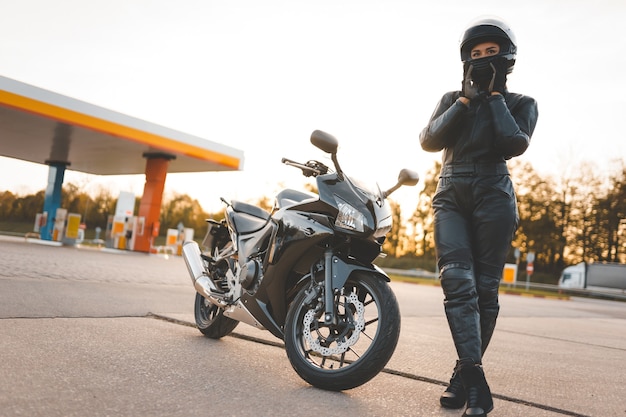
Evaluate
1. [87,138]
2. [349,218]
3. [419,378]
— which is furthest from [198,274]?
[87,138]

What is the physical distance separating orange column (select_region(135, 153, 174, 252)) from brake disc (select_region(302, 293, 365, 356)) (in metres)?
21.4

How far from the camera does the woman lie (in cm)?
293

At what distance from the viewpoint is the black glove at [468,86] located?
2.97 m

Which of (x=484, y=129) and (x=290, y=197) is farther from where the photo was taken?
(x=290, y=197)

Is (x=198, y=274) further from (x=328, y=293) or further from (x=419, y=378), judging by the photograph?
(x=419, y=378)

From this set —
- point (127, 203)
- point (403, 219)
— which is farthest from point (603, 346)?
point (403, 219)

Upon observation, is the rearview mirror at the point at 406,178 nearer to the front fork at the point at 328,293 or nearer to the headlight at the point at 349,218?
the headlight at the point at 349,218

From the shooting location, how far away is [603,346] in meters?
6.68

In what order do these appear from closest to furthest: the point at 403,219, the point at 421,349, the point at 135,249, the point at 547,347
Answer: the point at 421,349 < the point at 547,347 < the point at 135,249 < the point at 403,219

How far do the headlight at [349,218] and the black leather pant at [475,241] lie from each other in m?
0.42

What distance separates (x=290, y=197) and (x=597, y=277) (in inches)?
1278

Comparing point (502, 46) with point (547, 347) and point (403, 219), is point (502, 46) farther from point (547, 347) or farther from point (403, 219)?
point (403, 219)

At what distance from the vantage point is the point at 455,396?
9.48 feet

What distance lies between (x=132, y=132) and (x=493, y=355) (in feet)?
58.5
